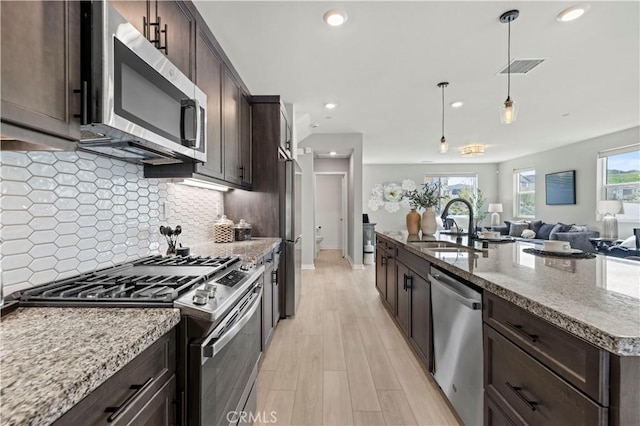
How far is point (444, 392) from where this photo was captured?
169 cm

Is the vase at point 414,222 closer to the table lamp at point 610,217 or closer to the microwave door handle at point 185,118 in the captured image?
the microwave door handle at point 185,118

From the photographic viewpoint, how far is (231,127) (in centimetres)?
243

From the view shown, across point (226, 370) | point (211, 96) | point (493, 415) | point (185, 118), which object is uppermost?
point (211, 96)

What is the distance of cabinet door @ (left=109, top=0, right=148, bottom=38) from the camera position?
1.10 metres

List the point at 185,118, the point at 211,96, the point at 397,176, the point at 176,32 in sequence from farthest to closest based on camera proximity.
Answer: the point at 397,176 → the point at 211,96 → the point at 176,32 → the point at 185,118

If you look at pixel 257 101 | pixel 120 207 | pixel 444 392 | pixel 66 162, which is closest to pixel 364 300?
pixel 444 392

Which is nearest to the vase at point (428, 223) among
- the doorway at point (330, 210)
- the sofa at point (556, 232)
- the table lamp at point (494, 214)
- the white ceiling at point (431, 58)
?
the white ceiling at point (431, 58)

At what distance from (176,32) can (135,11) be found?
399 millimetres

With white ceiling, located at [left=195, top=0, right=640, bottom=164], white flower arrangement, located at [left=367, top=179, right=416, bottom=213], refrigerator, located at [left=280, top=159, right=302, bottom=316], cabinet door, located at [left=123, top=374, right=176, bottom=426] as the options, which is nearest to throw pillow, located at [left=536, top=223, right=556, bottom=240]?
white ceiling, located at [left=195, top=0, right=640, bottom=164]

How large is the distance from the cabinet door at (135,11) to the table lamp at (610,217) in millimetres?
7132

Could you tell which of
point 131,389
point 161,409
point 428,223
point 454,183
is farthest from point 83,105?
point 454,183

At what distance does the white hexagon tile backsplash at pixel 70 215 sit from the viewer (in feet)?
3.17

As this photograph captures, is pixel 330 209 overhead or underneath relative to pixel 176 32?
underneath

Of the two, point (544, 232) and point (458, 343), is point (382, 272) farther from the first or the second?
point (544, 232)
